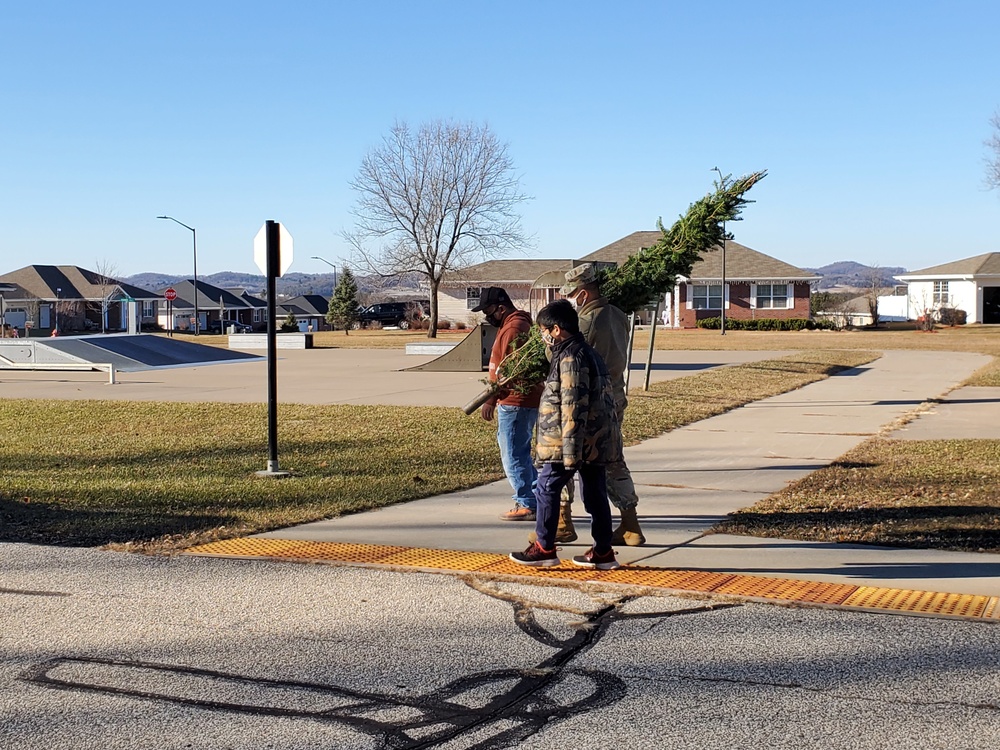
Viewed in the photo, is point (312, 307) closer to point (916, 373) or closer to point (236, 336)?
point (236, 336)

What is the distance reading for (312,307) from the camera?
120 m

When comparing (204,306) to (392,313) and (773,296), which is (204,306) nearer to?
(392,313)

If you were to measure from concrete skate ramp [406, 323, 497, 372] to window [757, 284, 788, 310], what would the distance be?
4484cm

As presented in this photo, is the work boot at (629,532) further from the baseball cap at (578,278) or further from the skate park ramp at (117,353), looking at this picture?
the skate park ramp at (117,353)

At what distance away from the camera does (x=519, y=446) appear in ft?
27.5

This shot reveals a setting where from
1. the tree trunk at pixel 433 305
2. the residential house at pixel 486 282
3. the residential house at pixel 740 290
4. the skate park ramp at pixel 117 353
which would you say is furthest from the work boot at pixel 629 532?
the residential house at pixel 486 282

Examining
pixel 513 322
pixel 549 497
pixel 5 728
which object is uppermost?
pixel 513 322

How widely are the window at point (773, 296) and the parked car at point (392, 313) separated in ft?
76.1

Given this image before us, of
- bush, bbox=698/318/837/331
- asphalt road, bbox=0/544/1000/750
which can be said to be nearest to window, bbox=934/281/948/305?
bush, bbox=698/318/837/331

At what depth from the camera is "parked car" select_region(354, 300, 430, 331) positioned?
264 ft

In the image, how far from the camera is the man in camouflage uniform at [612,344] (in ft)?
24.4

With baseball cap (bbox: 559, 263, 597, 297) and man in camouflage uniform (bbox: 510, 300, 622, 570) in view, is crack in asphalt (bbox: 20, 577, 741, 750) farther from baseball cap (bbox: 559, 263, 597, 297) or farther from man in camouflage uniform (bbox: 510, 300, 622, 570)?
baseball cap (bbox: 559, 263, 597, 297)

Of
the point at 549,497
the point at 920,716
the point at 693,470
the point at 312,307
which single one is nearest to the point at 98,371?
the point at 693,470

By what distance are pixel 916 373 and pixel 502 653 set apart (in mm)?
22469
